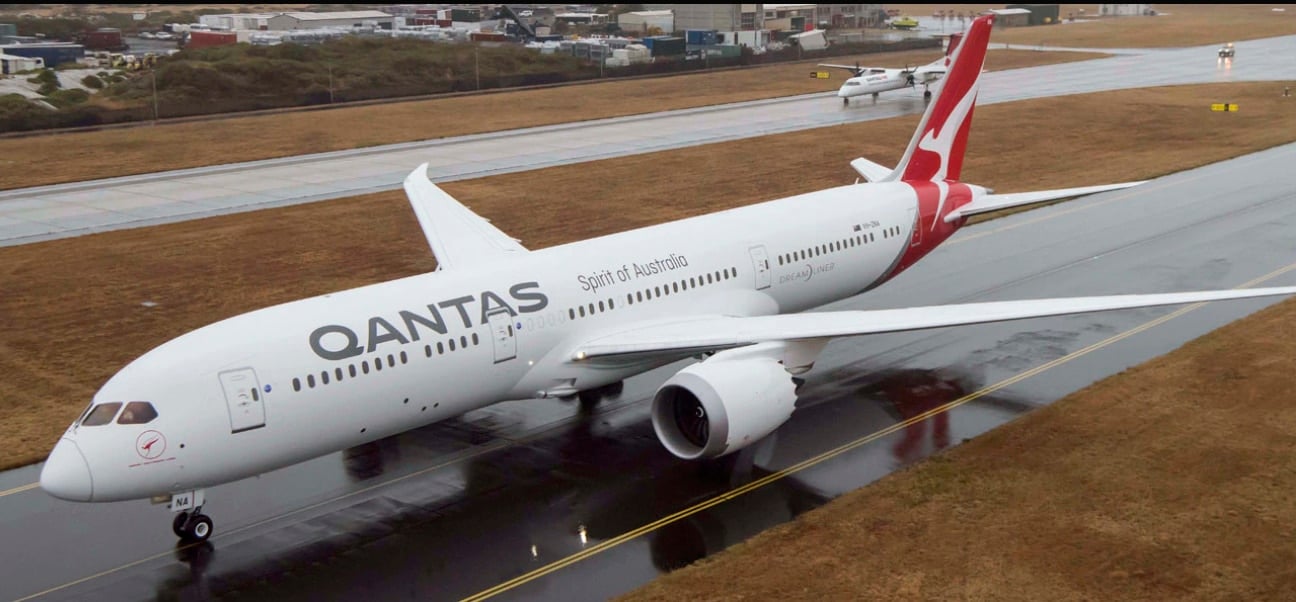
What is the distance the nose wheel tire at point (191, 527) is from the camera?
70.5ft

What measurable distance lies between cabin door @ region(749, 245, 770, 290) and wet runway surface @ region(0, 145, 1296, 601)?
2.93 meters

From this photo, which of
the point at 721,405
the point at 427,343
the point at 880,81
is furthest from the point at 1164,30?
the point at 427,343

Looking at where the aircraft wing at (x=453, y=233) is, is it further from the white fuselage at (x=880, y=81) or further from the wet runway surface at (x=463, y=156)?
the white fuselage at (x=880, y=81)

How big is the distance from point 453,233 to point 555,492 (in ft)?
34.3

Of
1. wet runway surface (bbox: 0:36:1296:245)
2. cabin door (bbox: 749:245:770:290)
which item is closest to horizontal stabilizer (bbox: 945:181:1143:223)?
cabin door (bbox: 749:245:770:290)

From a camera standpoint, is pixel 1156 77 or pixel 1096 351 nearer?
pixel 1096 351

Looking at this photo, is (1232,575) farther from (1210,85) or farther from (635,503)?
(1210,85)

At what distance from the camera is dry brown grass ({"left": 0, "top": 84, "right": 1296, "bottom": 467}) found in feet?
108

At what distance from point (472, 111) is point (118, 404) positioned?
6736 cm

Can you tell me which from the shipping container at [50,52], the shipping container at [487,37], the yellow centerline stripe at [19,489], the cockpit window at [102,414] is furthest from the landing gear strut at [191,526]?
the shipping container at [487,37]

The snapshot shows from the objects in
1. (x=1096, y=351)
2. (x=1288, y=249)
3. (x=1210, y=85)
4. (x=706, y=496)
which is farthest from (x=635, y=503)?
(x=1210, y=85)

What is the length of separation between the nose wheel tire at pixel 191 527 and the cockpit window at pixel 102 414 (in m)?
2.47

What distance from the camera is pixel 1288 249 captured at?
41938 mm

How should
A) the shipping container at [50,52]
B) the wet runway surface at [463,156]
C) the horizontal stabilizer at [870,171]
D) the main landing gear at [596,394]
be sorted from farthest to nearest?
the shipping container at [50,52] → the wet runway surface at [463,156] → the horizontal stabilizer at [870,171] → the main landing gear at [596,394]
